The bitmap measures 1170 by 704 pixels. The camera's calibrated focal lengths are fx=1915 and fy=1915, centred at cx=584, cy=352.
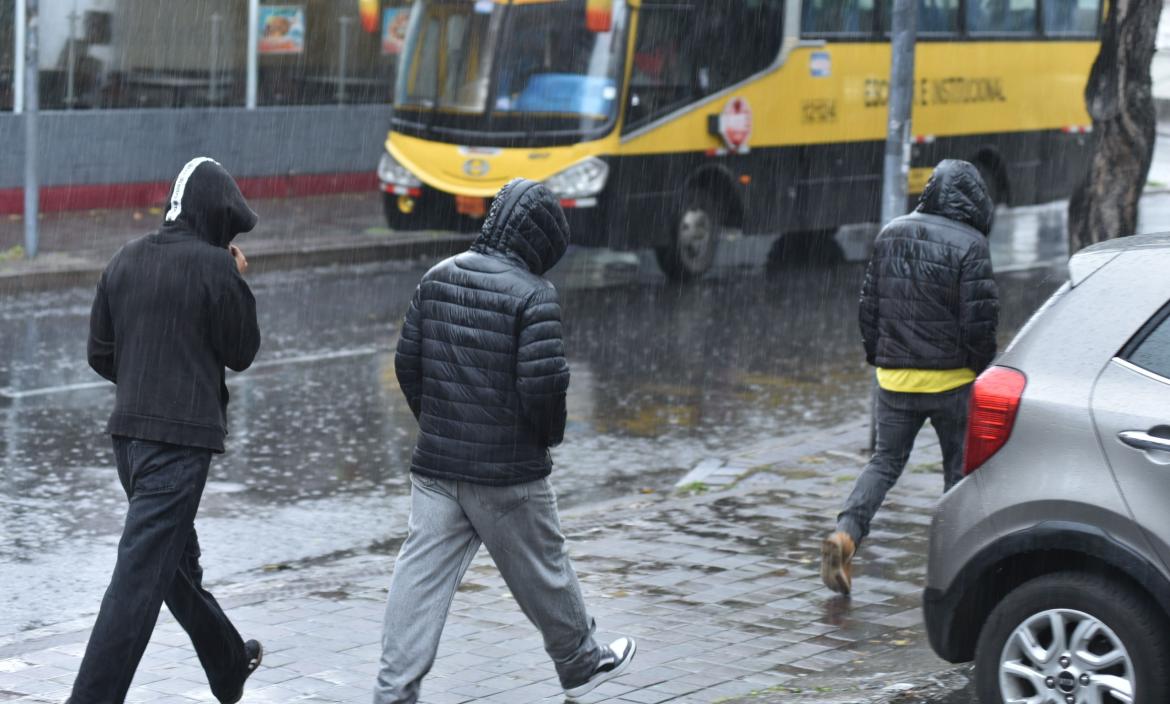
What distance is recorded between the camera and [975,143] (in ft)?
66.1

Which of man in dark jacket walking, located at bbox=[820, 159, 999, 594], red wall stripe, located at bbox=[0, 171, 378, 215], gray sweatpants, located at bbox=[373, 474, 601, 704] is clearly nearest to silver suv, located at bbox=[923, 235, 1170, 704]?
gray sweatpants, located at bbox=[373, 474, 601, 704]

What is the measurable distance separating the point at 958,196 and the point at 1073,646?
2524 millimetres

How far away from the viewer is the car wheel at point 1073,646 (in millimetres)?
5121

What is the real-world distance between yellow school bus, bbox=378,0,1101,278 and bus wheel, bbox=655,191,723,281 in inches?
0.7

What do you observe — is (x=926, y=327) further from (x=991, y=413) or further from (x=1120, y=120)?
(x=1120, y=120)

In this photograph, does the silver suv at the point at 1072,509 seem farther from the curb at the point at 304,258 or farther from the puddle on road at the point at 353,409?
the curb at the point at 304,258

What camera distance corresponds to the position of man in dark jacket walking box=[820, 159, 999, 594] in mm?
7219

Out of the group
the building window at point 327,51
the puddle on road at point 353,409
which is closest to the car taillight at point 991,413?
the puddle on road at point 353,409

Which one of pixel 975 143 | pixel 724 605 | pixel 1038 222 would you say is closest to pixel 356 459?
pixel 724 605

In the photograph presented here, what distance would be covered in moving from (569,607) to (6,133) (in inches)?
577

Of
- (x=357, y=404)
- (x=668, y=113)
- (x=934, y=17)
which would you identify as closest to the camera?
(x=357, y=404)

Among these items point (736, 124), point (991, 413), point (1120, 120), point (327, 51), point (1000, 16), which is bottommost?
point (991, 413)

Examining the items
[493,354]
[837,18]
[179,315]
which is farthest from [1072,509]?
[837,18]

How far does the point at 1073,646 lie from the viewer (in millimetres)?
5234
